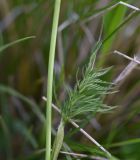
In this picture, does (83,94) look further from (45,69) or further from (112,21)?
(45,69)

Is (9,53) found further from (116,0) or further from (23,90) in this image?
(116,0)

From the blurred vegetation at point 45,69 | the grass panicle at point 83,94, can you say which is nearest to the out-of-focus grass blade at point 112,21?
the blurred vegetation at point 45,69

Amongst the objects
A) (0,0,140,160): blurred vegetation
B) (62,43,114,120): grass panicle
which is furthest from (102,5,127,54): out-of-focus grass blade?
(62,43,114,120): grass panicle

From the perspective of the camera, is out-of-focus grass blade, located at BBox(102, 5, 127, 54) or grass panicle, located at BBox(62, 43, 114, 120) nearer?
grass panicle, located at BBox(62, 43, 114, 120)

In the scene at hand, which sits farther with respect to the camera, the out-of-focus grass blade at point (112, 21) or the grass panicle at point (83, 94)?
the out-of-focus grass blade at point (112, 21)

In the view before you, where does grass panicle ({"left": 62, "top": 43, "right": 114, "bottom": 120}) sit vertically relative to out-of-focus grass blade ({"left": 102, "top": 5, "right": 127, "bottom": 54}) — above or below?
below

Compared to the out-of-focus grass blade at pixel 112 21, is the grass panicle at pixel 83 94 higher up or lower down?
lower down

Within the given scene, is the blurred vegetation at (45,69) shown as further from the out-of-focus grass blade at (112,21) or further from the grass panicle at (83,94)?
the grass panicle at (83,94)

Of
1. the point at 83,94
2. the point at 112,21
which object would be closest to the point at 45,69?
the point at 112,21

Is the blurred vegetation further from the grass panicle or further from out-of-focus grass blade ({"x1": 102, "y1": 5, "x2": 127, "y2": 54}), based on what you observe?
the grass panicle
